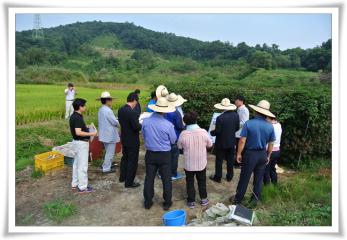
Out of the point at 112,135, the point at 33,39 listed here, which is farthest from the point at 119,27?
the point at 112,135

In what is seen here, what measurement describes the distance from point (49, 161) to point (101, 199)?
6.52ft

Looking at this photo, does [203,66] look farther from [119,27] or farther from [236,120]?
[236,120]

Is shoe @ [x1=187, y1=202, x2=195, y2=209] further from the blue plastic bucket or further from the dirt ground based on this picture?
the blue plastic bucket

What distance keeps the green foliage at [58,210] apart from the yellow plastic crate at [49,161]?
5.11 feet

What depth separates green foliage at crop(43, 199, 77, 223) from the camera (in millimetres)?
4973

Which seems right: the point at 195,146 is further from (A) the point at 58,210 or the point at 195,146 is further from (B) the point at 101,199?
(A) the point at 58,210

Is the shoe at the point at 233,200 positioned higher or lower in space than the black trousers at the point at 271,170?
lower

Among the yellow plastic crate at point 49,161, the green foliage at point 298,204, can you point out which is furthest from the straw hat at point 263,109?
the yellow plastic crate at point 49,161

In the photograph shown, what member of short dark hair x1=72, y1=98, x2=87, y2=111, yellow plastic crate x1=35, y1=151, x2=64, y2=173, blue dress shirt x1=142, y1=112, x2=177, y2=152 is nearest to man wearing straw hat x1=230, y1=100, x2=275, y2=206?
blue dress shirt x1=142, y1=112, x2=177, y2=152

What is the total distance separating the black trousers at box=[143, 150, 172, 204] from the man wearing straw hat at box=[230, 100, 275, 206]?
1236 millimetres

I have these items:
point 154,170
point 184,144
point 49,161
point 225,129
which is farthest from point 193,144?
point 49,161

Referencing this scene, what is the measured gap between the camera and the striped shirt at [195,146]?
204 inches


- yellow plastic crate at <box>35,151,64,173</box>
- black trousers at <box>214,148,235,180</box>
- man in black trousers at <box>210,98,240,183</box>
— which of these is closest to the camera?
man in black trousers at <box>210,98,240,183</box>
